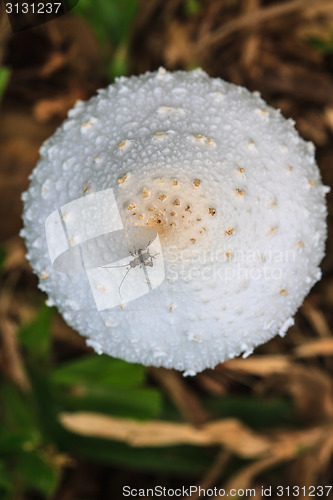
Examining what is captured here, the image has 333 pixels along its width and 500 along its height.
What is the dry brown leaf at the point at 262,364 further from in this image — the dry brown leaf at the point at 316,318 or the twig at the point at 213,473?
the twig at the point at 213,473

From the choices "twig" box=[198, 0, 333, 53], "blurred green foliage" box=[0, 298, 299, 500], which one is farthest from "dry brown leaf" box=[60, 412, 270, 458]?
"twig" box=[198, 0, 333, 53]

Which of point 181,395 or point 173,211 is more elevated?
point 173,211

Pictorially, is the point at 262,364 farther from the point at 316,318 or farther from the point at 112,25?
the point at 112,25

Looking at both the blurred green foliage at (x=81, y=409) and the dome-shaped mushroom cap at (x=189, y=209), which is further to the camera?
the blurred green foliage at (x=81, y=409)

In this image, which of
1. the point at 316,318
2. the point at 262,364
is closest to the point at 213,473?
the point at 262,364

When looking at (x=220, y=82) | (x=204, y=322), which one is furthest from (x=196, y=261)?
(x=220, y=82)

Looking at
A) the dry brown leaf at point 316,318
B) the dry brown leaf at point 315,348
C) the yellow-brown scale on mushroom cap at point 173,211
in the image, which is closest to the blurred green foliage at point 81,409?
the dry brown leaf at point 315,348

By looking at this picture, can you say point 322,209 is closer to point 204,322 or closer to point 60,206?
point 204,322
